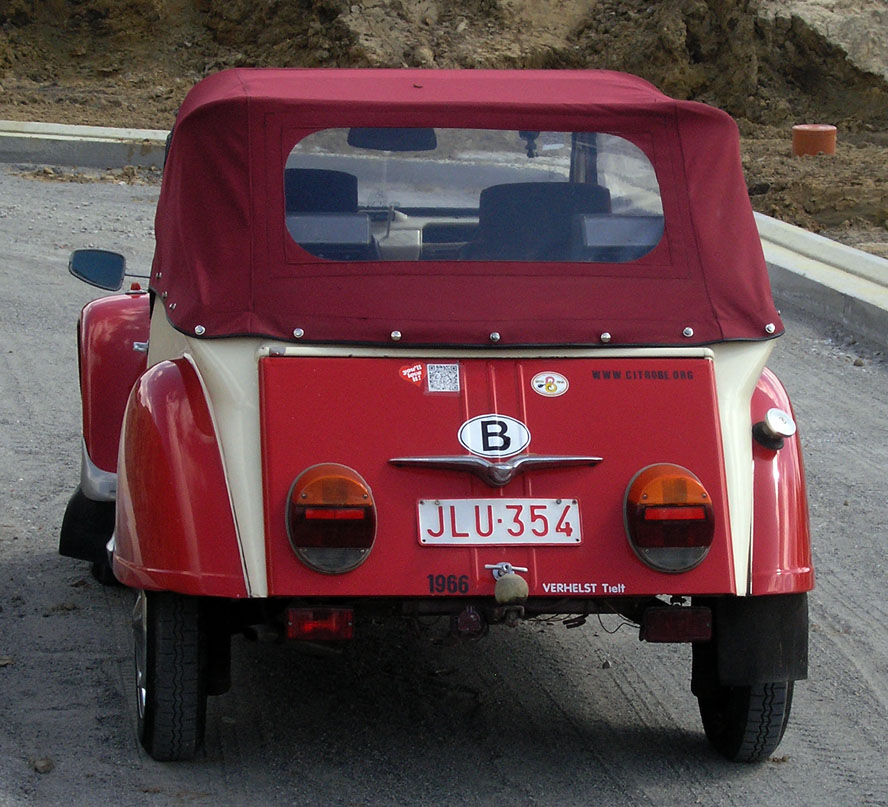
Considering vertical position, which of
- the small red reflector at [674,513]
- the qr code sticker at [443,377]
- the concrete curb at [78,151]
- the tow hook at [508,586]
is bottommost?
the concrete curb at [78,151]

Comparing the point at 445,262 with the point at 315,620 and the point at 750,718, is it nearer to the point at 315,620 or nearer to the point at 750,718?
the point at 315,620

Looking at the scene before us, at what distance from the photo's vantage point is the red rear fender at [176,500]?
342 centimetres

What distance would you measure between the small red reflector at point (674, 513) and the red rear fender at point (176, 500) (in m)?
0.99

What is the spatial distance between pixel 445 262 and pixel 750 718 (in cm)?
147

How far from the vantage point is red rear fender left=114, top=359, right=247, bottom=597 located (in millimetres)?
3418

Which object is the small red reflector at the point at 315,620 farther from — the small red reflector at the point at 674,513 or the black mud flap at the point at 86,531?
the black mud flap at the point at 86,531

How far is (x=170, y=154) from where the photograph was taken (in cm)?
425

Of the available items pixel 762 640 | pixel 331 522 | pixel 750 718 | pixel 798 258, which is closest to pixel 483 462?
pixel 331 522

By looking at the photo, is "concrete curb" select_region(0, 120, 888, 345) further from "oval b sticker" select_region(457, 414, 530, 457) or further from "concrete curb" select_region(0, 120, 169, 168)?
"oval b sticker" select_region(457, 414, 530, 457)

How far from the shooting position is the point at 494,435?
3.53 metres

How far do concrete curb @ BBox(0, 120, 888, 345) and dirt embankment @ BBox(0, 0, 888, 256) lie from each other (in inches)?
110

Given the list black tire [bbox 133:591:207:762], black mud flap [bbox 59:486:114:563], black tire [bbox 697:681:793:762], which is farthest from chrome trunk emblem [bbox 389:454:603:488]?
black mud flap [bbox 59:486:114:563]

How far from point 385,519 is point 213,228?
990mm

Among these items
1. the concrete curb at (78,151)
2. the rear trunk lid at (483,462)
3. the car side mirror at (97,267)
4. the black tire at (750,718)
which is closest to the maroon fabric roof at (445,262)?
the rear trunk lid at (483,462)
